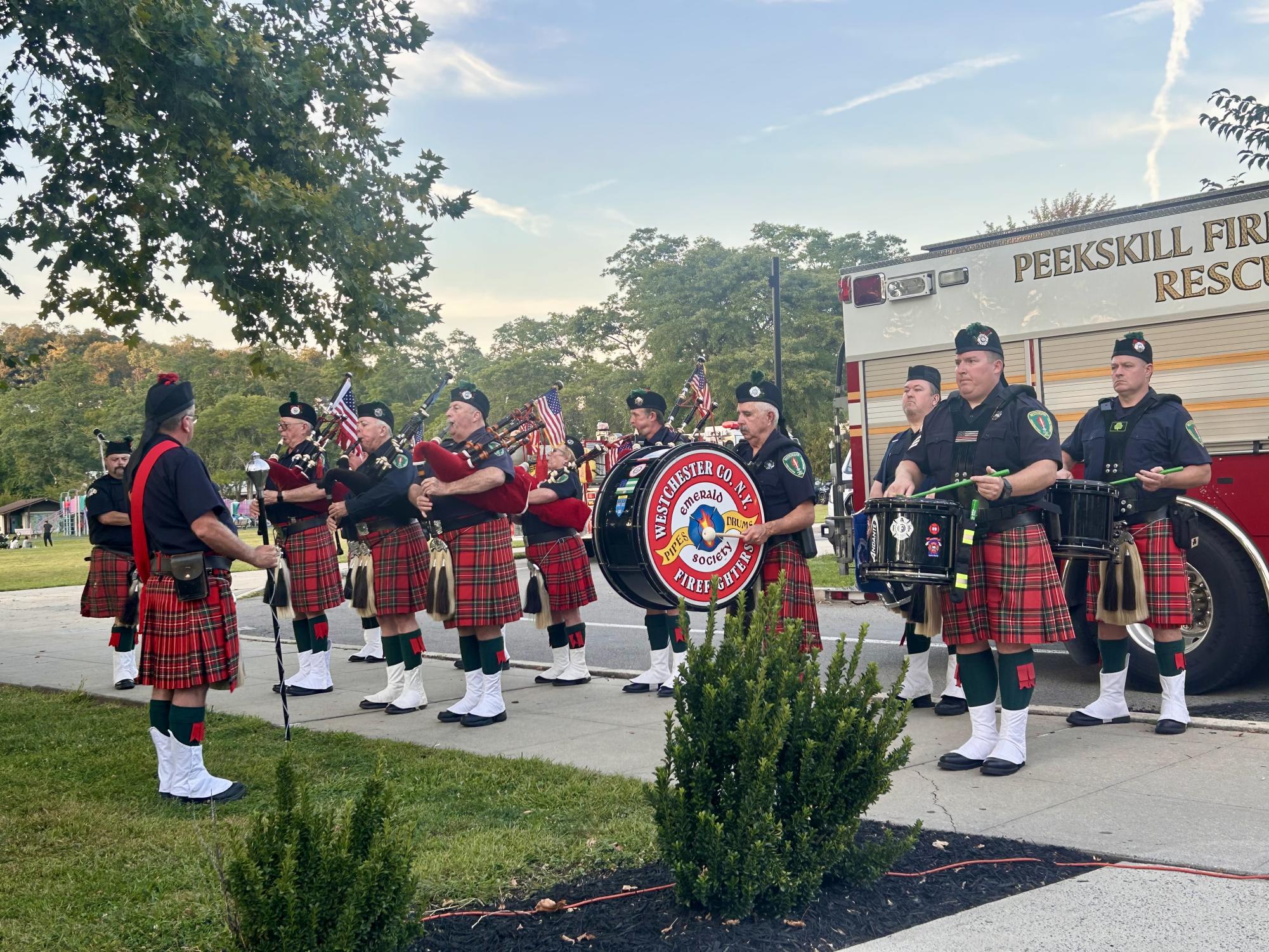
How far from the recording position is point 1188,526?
627cm

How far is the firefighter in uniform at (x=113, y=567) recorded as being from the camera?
8.66 metres

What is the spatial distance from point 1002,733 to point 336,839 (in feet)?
11.2

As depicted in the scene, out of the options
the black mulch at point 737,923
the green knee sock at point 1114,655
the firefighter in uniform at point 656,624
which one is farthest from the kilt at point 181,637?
the green knee sock at point 1114,655

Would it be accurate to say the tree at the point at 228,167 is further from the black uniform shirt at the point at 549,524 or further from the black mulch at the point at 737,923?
the black mulch at the point at 737,923

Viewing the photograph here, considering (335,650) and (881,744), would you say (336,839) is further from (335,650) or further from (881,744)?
(335,650)

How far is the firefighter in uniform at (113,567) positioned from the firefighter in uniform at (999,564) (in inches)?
226

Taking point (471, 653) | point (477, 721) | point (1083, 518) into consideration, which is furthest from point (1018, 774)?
point (471, 653)

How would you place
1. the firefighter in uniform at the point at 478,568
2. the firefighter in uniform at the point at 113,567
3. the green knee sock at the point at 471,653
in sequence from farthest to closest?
1. the firefighter in uniform at the point at 113,567
2. the green knee sock at the point at 471,653
3. the firefighter in uniform at the point at 478,568

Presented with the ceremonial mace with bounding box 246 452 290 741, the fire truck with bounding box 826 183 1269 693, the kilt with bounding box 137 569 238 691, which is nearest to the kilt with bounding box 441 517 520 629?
the ceremonial mace with bounding box 246 452 290 741

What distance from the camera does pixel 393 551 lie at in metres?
7.66

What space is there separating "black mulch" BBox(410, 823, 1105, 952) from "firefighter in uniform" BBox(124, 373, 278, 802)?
2.28 metres

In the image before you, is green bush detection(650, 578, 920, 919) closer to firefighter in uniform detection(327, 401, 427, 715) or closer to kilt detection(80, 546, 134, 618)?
firefighter in uniform detection(327, 401, 427, 715)

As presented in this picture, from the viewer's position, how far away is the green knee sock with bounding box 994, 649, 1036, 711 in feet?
18.0

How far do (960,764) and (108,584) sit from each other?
6.24 meters
